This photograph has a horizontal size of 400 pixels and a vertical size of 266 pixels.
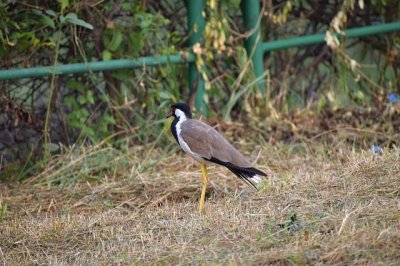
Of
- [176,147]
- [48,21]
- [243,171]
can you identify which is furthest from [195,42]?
[243,171]

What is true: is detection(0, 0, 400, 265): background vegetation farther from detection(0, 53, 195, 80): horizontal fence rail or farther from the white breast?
the white breast

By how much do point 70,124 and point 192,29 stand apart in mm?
1393

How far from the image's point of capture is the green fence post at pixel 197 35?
309 inches

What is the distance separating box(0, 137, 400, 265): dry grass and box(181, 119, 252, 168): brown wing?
255 mm

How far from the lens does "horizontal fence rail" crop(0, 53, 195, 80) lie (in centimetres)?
676

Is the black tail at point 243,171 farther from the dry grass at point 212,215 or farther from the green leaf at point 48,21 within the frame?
the green leaf at point 48,21

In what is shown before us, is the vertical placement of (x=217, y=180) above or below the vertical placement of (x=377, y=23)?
below

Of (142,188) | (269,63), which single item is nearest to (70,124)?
(142,188)

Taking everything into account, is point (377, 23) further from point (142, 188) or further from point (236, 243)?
point (236, 243)

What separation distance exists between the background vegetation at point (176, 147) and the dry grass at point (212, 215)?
0.01 meters

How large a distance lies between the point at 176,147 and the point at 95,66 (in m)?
0.93

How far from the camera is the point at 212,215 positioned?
17.0 ft

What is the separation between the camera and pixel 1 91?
6.98 m

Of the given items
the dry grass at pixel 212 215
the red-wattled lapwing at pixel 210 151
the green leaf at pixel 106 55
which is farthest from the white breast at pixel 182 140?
the green leaf at pixel 106 55
